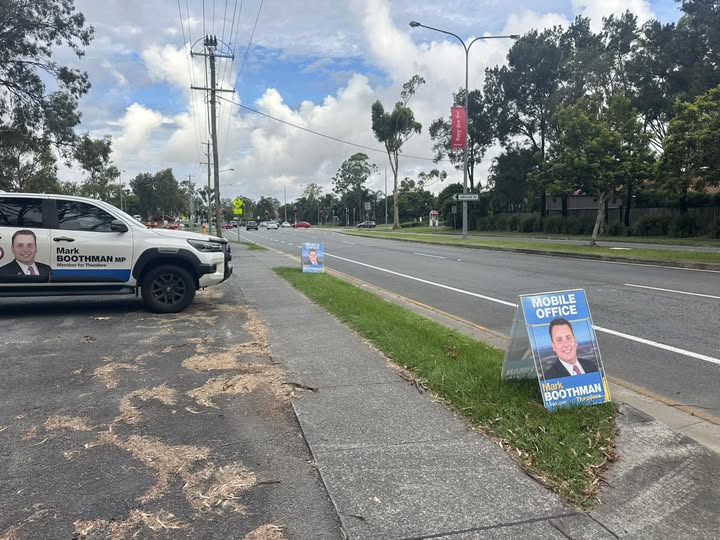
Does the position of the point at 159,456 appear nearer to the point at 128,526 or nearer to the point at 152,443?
the point at 152,443

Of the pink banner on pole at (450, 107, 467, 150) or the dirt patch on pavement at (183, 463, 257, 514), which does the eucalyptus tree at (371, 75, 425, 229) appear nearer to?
the pink banner on pole at (450, 107, 467, 150)

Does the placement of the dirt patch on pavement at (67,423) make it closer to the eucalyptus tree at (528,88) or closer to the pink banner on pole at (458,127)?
the pink banner on pole at (458,127)

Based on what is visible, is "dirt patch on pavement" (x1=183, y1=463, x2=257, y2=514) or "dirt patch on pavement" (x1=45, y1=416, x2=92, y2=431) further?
"dirt patch on pavement" (x1=45, y1=416, x2=92, y2=431)

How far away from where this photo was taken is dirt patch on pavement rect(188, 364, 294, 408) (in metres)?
4.86

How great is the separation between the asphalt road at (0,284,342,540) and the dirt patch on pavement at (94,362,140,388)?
2 cm

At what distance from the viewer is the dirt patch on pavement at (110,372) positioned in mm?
5250

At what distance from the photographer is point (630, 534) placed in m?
2.82

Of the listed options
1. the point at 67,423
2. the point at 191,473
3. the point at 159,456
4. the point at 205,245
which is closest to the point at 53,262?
the point at 205,245

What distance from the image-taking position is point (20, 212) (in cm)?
827

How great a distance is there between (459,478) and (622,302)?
816 cm

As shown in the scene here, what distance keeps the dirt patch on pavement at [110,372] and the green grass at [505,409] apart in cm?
274

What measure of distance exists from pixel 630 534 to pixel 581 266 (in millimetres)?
16350

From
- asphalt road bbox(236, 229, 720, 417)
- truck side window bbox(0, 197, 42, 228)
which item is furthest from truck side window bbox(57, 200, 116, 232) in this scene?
asphalt road bbox(236, 229, 720, 417)

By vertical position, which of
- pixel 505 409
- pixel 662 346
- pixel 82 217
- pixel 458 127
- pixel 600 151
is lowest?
pixel 662 346
